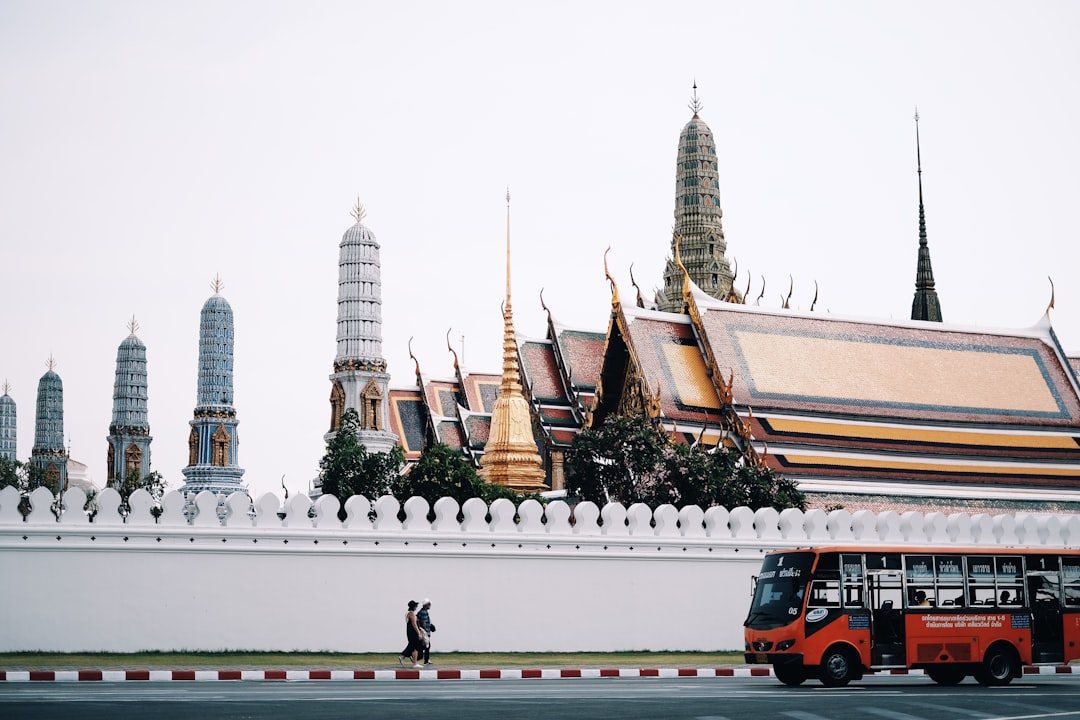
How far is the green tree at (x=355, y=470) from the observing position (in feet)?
Answer: 117

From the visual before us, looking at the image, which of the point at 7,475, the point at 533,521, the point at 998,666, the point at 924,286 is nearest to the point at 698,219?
A: the point at 924,286

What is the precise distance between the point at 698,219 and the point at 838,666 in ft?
141

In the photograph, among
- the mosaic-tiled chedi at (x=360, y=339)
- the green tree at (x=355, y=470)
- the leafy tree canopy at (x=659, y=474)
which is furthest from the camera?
the mosaic-tiled chedi at (x=360, y=339)

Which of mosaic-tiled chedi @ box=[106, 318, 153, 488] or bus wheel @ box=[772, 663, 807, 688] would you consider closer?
bus wheel @ box=[772, 663, 807, 688]

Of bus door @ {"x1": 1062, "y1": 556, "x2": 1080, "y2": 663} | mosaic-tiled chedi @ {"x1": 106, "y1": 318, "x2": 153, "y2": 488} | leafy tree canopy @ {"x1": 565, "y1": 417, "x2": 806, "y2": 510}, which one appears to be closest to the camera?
bus door @ {"x1": 1062, "y1": 556, "x2": 1080, "y2": 663}

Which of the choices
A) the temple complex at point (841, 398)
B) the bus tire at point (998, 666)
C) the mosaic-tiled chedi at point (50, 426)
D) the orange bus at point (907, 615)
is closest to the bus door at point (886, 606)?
the orange bus at point (907, 615)

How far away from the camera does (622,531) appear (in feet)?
71.9

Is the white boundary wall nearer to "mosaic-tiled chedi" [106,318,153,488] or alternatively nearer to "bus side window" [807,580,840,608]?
"bus side window" [807,580,840,608]

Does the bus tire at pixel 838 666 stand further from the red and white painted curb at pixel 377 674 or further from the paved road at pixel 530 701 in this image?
the red and white painted curb at pixel 377 674

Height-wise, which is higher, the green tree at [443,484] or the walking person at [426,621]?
the green tree at [443,484]

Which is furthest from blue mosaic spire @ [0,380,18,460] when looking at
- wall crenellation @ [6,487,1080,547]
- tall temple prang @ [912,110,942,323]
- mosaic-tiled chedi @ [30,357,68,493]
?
wall crenellation @ [6,487,1080,547]

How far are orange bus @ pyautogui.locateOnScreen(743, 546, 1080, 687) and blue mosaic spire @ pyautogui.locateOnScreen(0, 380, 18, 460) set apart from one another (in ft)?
321

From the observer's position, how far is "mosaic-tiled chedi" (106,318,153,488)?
287 ft

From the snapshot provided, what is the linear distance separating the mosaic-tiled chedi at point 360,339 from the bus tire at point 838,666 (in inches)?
1606
